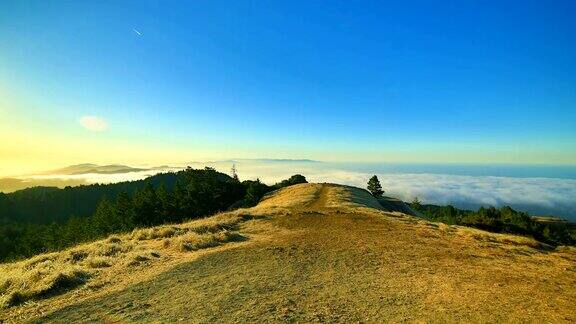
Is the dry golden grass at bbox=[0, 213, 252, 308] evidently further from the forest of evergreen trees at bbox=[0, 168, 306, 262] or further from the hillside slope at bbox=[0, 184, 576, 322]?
the forest of evergreen trees at bbox=[0, 168, 306, 262]

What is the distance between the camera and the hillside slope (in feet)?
33.5

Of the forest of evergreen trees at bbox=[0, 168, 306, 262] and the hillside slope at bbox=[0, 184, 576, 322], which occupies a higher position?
the hillside slope at bbox=[0, 184, 576, 322]

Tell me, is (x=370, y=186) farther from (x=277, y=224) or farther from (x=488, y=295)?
(x=488, y=295)

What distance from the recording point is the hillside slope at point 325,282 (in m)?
10.2

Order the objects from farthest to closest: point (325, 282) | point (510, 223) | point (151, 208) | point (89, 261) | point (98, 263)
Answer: point (510, 223) → point (151, 208) → point (89, 261) → point (98, 263) → point (325, 282)

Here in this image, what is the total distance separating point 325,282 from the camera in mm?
13180

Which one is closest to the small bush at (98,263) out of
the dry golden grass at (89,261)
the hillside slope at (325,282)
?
the dry golden grass at (89,261)

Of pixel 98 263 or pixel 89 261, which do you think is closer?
pixel 98 263

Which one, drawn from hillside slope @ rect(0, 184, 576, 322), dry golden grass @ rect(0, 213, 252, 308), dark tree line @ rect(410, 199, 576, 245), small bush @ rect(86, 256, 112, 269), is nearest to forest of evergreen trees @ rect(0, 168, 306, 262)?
dry golden grass @ rect(0, 213, 252, 308)

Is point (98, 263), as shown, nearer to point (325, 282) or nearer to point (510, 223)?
point (325, 282)

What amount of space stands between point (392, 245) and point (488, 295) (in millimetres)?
8606

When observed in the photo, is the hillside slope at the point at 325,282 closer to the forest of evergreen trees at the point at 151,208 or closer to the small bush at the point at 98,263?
the small bush at the point at 98,263

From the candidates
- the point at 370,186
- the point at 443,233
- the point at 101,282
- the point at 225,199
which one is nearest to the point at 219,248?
the point at 101,282

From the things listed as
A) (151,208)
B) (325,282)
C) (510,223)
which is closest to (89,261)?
(325,282)
